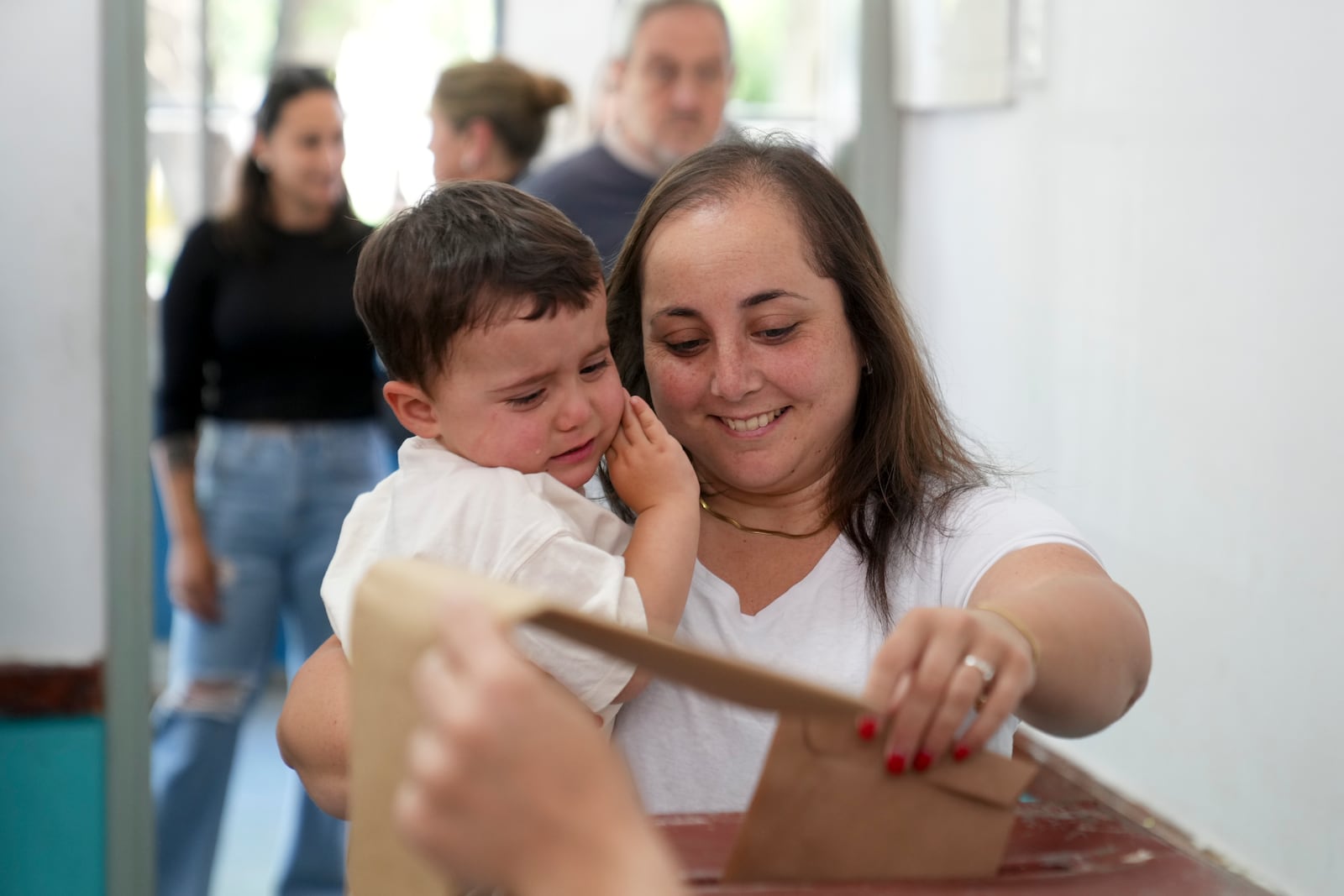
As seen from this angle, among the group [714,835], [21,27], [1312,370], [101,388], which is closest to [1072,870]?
[714,835]

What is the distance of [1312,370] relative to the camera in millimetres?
1645

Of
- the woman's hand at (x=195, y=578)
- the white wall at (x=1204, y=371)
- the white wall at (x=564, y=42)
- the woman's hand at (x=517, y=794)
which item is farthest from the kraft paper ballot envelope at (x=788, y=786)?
the white wall at (x=564, y=42)

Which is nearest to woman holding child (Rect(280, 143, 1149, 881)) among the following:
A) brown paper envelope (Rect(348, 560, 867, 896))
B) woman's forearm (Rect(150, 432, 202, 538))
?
brown paper envelope (Rect(348, 560, 867, 896))

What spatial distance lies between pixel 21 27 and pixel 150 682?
1.31m

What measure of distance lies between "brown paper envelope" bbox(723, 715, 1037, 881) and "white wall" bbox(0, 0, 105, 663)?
2.18 metres

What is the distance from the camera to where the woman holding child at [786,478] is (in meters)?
1.26

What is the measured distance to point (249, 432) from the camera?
2.91 metres

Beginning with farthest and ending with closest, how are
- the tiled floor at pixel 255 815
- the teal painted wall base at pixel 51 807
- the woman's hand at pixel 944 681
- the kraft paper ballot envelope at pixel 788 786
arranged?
the tiled floor at pixel 255 815, the teal painted wall base at pixel 51 807, the woman's hand at pixel 944 681, the kraft paper ballot envelope at pixel 788 786

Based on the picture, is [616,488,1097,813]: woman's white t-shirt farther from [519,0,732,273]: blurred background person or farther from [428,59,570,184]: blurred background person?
[428,59,570,184]: blurred background person

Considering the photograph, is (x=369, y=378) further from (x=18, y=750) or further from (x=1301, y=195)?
(x=1301, y=195)

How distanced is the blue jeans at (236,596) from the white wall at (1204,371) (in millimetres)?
1496

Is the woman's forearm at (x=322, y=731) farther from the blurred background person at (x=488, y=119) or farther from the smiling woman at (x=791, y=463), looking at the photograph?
the blurred background person at (x=488, y=119)

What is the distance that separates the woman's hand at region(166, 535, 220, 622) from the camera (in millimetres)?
2932

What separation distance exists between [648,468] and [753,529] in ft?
0.70
